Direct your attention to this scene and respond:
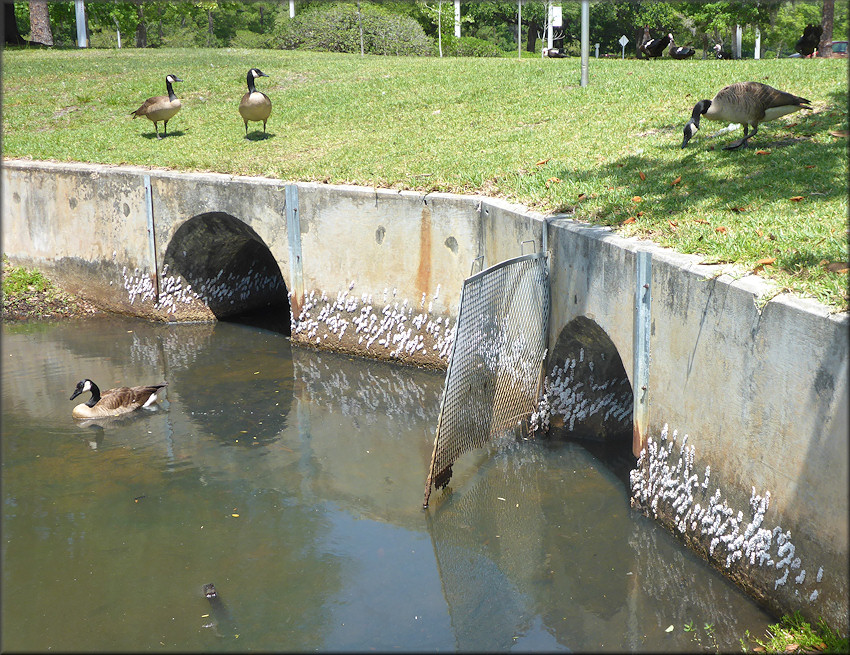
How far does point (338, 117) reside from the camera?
16.1 metres

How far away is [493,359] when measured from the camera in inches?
315

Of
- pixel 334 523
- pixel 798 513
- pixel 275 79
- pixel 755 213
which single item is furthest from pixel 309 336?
pixel 275 79

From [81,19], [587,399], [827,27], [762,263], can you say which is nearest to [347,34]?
[81,19]

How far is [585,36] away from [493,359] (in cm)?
891

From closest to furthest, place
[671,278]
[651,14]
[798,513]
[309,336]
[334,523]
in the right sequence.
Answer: [798,513], [671,278], [334,523], [309,336], [651,14]

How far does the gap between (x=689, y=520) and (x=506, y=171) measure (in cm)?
564

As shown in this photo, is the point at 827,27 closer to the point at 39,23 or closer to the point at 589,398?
the point at 589,398

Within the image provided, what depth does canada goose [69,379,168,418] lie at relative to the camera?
9539 mm

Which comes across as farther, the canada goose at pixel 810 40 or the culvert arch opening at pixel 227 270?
the canada goose at pixel 810 40

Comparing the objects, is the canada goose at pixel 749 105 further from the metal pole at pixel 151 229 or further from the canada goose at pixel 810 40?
the canada goose at pixel 810 40

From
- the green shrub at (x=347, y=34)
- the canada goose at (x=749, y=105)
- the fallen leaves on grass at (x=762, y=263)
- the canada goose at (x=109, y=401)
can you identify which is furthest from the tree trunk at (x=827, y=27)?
the canada goose at (x=109, y=401)

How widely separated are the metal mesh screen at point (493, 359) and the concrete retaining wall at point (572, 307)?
221 millimetres

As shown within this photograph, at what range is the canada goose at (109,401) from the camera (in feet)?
A: 31.3

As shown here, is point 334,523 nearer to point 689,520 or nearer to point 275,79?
point 689,520
